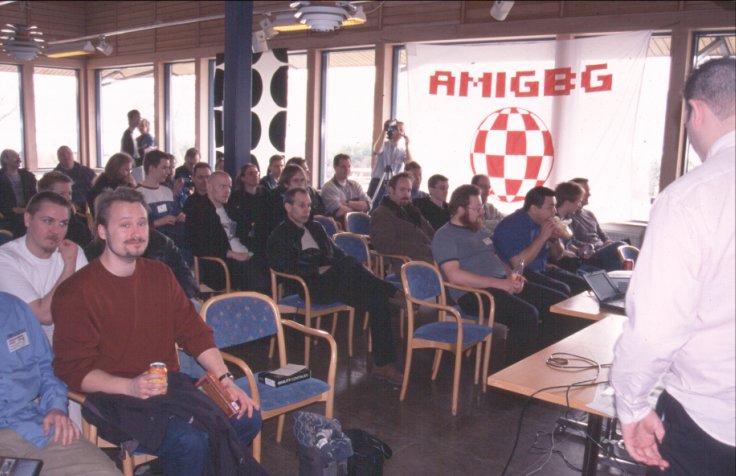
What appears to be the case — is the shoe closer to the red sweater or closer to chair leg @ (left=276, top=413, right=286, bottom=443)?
chair leg @ (left=276, top=413, right=286, bottom=443)

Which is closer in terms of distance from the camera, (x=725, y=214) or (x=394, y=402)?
(x=725, y=214)

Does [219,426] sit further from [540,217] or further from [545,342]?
[540,217]

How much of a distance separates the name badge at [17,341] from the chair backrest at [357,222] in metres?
4.19

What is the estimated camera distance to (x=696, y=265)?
4.50 feet

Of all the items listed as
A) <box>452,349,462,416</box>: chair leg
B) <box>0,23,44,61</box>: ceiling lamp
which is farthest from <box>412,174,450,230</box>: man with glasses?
<box>0,23,44,61</box>: ceiling lamp

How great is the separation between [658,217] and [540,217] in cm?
326

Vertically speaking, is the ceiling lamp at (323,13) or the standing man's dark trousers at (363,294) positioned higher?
the ceiling lamp at (323,13)

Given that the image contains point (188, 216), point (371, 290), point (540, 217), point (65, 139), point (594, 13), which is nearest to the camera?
point (371, 290)

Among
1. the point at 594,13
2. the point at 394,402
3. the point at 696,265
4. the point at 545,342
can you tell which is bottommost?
the point at 394,402

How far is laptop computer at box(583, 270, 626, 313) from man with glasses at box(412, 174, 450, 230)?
302 centimetres

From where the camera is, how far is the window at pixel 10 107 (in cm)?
1180

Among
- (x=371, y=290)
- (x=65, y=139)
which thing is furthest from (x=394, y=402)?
(x=65, y=139)

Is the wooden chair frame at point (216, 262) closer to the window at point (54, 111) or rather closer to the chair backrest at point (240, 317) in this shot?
the chair backrest at point (240, 317)

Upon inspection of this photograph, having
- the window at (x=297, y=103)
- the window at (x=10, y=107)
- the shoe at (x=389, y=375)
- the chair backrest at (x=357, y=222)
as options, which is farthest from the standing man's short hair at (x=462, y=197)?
the window at (x=10, y=107)
